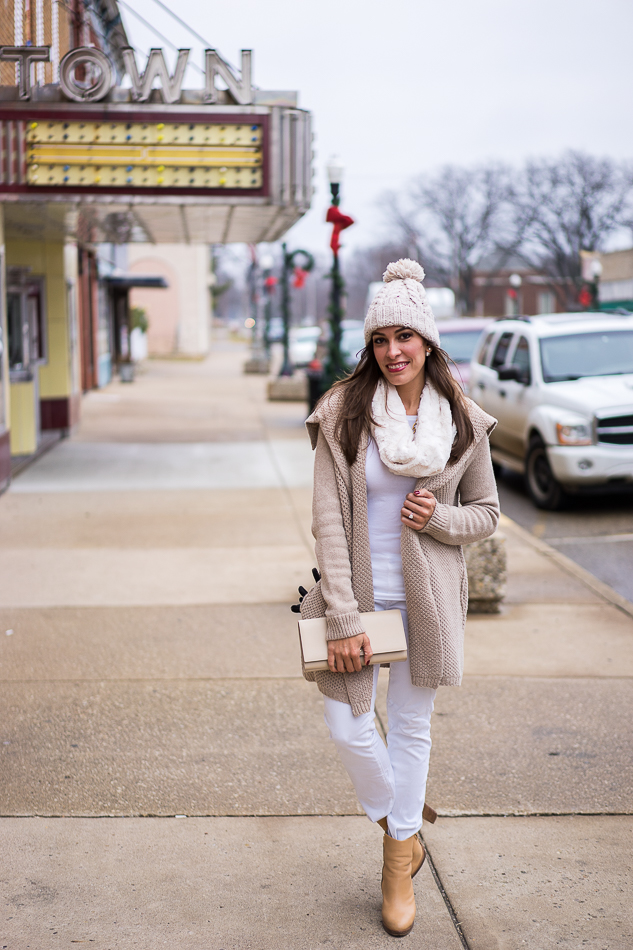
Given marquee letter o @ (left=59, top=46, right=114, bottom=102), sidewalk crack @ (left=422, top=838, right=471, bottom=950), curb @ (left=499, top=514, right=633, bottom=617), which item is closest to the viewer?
sidewalk crack @ (left=422, top=838, right=471, bottom=950)

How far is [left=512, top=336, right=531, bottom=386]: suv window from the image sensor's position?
10547mm

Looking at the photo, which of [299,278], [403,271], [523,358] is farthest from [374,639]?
[299,278]

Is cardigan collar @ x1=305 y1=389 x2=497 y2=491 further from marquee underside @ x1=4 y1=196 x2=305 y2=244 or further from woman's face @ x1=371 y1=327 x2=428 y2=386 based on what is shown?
marquee underside @ x1=4 y1=196 x2=305 y2=244

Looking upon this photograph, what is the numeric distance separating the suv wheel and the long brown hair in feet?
22.9

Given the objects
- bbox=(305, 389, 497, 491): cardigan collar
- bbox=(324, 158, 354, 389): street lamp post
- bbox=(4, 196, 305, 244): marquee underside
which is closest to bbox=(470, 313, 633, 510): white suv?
bbox=(324, 158, 354, 389): street lamp post

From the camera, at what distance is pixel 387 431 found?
9.15 feet

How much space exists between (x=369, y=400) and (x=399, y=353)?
0.17 meters

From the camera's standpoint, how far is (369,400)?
288cm

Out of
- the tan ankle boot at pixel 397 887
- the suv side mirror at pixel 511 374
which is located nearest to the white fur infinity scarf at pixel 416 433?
the tan ankle boot at pixel 397 887

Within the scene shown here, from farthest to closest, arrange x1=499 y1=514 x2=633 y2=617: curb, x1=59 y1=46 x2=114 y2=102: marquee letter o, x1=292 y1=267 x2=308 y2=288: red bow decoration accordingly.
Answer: x1=292 y1=267 x2=308 y2=288: red bow decoration, x1=59 y1=46 x2=114 y2=102: marquee letter o, x1=499 y1=514 x2=633 y2=617: curb

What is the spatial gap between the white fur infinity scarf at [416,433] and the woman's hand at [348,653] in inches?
18.9

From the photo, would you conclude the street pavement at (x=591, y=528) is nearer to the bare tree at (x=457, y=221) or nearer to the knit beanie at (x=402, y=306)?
the knit beanie at (x=402, y=306)

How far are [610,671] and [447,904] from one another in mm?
2362

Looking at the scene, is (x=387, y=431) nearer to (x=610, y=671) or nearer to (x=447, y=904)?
(x=447, y=904)
